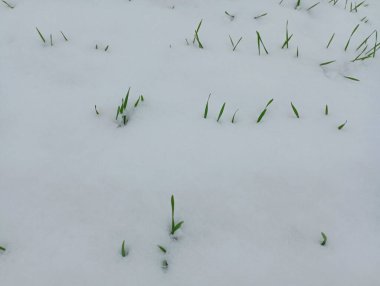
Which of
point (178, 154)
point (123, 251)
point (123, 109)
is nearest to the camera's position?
point (123, 251)

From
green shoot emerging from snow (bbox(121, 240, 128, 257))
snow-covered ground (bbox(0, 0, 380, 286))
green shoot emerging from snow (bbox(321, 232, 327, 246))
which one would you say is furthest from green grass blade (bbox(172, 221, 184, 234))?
green shoot emerging from snow (bbox(321, 232, 327, 246))

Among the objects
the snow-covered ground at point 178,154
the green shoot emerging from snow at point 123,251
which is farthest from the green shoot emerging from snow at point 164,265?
the green shoot emerging from snow at point 123,251

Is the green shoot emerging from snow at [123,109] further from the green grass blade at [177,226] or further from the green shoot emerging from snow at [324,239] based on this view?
the green shoot emerging from snow at [324,239]

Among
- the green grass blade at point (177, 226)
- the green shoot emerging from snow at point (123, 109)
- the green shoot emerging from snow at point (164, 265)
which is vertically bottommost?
the green shoot emerging from snow at point (164, 265)

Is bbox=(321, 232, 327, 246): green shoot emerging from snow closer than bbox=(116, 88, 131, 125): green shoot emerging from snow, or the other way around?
bbox=(321, 232, 327, 246): green shoot emerging from snow

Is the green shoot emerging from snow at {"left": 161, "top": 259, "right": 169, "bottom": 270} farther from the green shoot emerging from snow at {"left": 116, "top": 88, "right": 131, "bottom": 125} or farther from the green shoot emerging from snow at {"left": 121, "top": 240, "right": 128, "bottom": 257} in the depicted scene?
the green shoot emerging from snow at {"left": 116, "top": 88, "right": 131, "bottom": 125}

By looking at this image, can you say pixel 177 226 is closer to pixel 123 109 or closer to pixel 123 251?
pixel 123 251

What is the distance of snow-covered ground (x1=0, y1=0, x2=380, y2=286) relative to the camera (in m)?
1.11

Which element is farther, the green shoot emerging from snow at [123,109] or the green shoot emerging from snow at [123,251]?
the green shoot emerging from snow at [123,109]

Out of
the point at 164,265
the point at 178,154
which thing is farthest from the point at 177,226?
the point at 178,154

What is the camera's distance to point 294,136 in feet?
4.73

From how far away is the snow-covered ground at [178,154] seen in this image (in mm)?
1109

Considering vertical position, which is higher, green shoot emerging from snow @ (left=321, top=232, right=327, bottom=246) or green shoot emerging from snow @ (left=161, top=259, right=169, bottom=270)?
green shoot emerging from snow @ (left=321, top=232, right=327, bottom=246)

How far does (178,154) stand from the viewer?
1324mm
